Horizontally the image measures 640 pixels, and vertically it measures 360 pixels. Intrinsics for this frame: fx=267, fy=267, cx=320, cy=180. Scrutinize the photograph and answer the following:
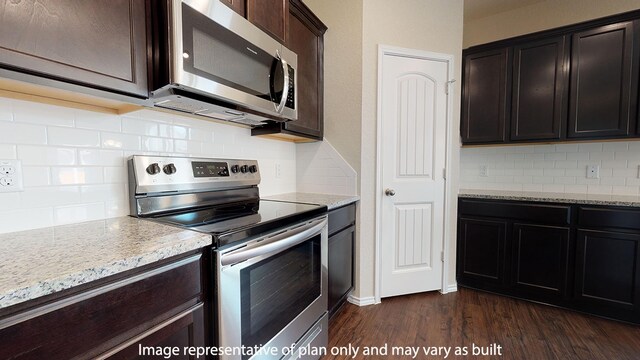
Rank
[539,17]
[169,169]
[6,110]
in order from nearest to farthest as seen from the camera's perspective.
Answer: [6,110] < [169,169] < [539,17]

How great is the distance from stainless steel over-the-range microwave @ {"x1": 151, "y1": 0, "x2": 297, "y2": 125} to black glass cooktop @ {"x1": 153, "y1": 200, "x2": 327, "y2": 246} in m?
0.50

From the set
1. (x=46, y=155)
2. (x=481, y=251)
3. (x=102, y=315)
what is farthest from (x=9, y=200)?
(x=481, y=251)

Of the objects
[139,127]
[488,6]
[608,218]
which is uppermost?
[488,6]

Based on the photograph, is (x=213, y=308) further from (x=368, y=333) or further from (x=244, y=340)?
(x=368, y=333)

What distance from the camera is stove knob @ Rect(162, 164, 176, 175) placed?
1293 millimetres

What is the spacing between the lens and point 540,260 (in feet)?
6.93

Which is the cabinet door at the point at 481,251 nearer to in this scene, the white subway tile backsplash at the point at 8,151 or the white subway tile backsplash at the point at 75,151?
the white subway tile backsplash at the point at 75,151

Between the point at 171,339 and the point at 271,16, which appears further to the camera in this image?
the point at 271,16

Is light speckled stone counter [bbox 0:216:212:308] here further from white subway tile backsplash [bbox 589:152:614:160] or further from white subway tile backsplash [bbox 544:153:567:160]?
white subway tile backsplash [bbox 589:152:614:160]

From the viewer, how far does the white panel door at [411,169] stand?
7.01 ft

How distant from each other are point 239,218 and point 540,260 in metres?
2.34

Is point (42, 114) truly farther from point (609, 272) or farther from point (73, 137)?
point (609, 272)

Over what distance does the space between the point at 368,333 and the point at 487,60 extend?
250 cm

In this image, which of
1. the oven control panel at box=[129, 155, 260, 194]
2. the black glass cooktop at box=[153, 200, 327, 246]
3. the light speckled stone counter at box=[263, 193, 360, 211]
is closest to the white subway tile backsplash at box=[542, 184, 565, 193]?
the light speckled stone counter at box=[263, 193, 360, 211]
